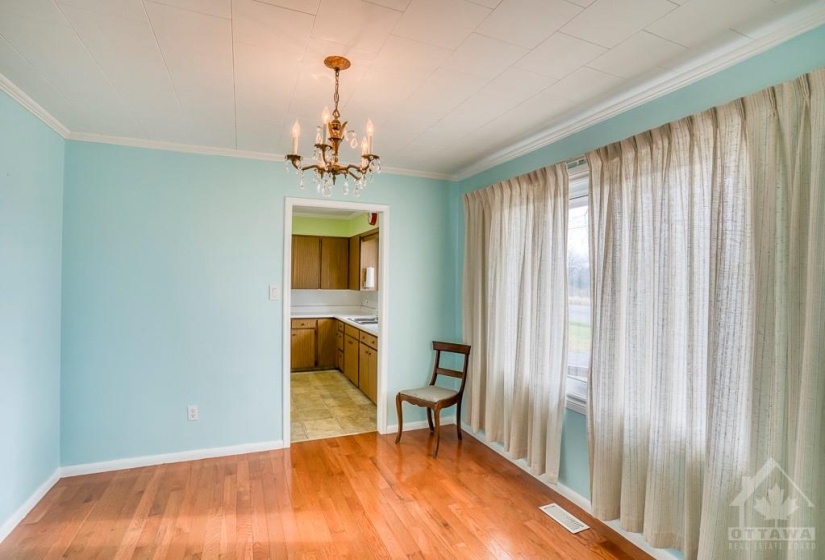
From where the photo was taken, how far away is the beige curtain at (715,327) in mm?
1534

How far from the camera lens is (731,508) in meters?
1.74

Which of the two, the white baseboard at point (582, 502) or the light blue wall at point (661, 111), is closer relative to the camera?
the light blue wall at point (661, 111)

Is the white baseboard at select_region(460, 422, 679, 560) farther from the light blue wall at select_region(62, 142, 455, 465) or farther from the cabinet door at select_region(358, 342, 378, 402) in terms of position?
the light blue wall at select_region(62, 142, 455, 465)

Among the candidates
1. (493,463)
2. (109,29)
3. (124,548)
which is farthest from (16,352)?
(493,463)

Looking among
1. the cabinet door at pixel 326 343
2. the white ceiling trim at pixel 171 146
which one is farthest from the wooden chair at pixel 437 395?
the cabinet door at pixel 326 343

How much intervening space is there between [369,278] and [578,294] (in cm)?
405

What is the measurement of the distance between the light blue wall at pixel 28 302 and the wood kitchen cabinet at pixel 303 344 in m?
3.49

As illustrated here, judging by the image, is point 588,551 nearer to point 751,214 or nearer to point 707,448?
point 707,448

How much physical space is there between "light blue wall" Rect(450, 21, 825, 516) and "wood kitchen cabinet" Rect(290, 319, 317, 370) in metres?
3.93

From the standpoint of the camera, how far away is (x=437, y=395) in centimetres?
362

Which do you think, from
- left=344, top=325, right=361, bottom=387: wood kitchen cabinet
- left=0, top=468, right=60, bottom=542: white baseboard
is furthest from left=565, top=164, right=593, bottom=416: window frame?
left=0, top=468, right=60, bottom=542: white baseboard

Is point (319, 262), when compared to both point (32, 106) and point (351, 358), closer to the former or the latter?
point (351, 358)

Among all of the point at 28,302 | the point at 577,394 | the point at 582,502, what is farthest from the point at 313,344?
the point at 582,502

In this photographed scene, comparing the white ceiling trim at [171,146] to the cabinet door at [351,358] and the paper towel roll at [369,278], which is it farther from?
the paper towel roll at [369,278]
